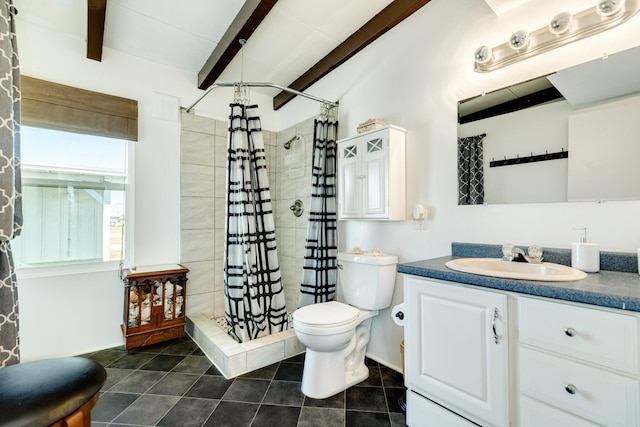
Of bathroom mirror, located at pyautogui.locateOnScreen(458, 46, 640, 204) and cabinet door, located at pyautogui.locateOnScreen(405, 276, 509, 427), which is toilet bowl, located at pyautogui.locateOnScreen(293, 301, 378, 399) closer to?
cabinet door, located at pyautogui.locateOnScreen(405, 276, 509, 427)

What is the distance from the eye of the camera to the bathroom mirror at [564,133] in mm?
1213

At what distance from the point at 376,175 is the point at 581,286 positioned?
1.23 meters

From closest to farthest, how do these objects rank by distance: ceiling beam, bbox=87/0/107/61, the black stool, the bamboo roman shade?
the black stool < ceiling beam, bbox=87/0/107/61 < the bamboo roman shade

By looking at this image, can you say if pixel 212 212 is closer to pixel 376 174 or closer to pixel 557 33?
pixel 376 174

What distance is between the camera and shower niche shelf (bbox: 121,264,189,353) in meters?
2.24

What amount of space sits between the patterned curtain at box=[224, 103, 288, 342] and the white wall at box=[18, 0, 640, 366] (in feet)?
2.37

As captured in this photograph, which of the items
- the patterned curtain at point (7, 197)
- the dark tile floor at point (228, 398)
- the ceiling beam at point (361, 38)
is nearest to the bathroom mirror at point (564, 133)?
the ceiling beam at point (361, 38)

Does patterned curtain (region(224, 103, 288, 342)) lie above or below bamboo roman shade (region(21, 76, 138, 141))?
below

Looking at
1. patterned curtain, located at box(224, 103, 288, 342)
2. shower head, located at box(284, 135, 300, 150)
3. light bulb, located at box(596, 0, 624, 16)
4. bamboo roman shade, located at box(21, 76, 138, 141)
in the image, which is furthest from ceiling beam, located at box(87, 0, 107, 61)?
light bulb, located at box(596, 0, 624, 16)

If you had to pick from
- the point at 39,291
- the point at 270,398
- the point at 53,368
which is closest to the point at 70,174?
the point at 39,291

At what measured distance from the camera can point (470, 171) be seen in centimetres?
167

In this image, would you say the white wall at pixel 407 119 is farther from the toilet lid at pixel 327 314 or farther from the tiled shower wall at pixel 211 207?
the toilet lid at pixel 327 314

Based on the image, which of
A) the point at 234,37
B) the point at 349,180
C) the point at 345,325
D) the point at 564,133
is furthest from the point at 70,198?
the point at 564,133

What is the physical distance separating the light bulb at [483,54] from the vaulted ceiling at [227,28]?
57cm
